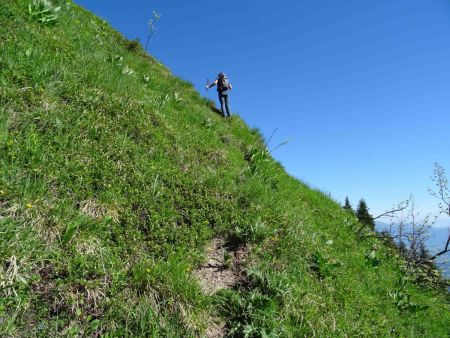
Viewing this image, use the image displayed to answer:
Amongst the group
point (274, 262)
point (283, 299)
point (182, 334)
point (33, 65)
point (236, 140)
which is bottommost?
point (182, 334)

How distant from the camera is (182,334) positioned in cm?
446

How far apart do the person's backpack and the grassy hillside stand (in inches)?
252

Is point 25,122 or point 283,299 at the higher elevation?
point 25,122

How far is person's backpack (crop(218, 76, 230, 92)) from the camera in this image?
16.2 m

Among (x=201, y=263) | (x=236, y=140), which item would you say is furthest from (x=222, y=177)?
(x=236, y=140)

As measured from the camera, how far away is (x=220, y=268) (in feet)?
19.5

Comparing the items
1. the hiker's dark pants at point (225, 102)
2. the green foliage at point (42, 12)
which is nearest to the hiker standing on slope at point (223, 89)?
the hiker's dark pants at point (225, 102)

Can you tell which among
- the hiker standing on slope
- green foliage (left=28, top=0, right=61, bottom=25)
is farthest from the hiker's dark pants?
green foliage (left=28, top=0, right=61, bottom=25)

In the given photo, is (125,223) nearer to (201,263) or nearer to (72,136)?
(201,263)

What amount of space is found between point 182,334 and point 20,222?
2449 millimetres

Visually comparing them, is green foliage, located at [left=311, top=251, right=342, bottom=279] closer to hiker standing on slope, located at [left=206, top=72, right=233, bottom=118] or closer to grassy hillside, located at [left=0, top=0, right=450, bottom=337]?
grassy hillside, located at [left=0, top=0, right=450, bottom=337]

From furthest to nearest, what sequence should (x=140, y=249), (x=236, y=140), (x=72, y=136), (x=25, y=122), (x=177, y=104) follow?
1. (x=236, y=140)
2. (x=177, y=104)
3. (x=72, y=136)
4. (x=25, y=122)
5. (x=140, y=249)

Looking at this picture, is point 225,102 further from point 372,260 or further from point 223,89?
point 372,260

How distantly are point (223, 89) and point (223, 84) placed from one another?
385 millimetres
